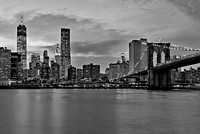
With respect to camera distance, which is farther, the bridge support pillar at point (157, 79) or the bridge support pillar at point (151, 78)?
the bridge support pillar at point (157, 79)

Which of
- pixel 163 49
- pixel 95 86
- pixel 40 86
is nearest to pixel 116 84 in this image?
pixel 95 86

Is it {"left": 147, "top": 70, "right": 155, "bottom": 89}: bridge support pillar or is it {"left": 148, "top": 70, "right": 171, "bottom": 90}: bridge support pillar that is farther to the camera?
{"left": 148, "top": 70, "right": 171, "bottom": 90}: bridge support pillar

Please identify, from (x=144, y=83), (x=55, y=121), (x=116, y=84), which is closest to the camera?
(x=55, y=121)

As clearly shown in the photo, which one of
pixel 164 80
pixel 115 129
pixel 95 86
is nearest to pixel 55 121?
pixel 115 129

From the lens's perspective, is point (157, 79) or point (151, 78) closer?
point (151, 78)

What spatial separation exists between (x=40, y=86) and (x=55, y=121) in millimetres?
171887

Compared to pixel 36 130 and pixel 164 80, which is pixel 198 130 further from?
pixel 164 80

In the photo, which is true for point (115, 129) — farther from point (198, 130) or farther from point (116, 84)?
point (116, 84)

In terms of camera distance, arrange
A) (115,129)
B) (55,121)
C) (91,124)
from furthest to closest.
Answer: (55,121) < (91,124) < (115,129)

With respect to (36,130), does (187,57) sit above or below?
above

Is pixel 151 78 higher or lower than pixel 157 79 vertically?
higher

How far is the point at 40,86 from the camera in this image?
634ft

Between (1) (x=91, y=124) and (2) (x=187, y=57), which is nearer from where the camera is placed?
(1) (x=91, y=124)

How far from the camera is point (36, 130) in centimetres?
2017
